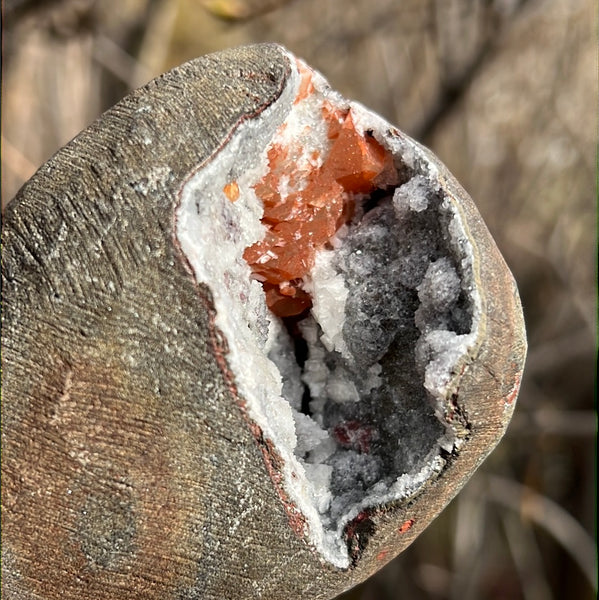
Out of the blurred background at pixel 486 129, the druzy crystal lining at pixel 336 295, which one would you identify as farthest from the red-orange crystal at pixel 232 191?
the blurred background at pixel 486 129

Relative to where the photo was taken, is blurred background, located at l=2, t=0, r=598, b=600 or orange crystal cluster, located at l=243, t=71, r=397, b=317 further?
blurred background, located at l=2, t=0, r=598, b=600

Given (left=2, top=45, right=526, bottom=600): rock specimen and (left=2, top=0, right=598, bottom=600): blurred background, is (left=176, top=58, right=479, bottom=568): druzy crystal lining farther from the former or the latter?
(left=2, top=0, right=598, bottom=600): blurred background

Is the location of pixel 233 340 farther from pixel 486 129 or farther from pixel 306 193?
pixel 486 129

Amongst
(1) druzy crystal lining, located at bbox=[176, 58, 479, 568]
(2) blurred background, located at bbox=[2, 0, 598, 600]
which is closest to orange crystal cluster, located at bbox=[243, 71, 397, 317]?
(1) druzy crystal lining, located at bbox=[176, 58, 479, 568]

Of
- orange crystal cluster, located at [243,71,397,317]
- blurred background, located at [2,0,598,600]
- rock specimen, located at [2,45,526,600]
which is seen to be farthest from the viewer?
blurred background, located at [2,0,598,600]

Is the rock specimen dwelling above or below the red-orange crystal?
below

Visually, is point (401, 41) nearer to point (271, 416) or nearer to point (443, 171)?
point (443, 171)

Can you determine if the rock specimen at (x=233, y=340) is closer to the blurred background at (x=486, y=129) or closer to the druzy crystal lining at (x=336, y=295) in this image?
the druzy crystal lining at (x=336, y=295)

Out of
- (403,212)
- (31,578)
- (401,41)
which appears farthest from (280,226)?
(401,41)
